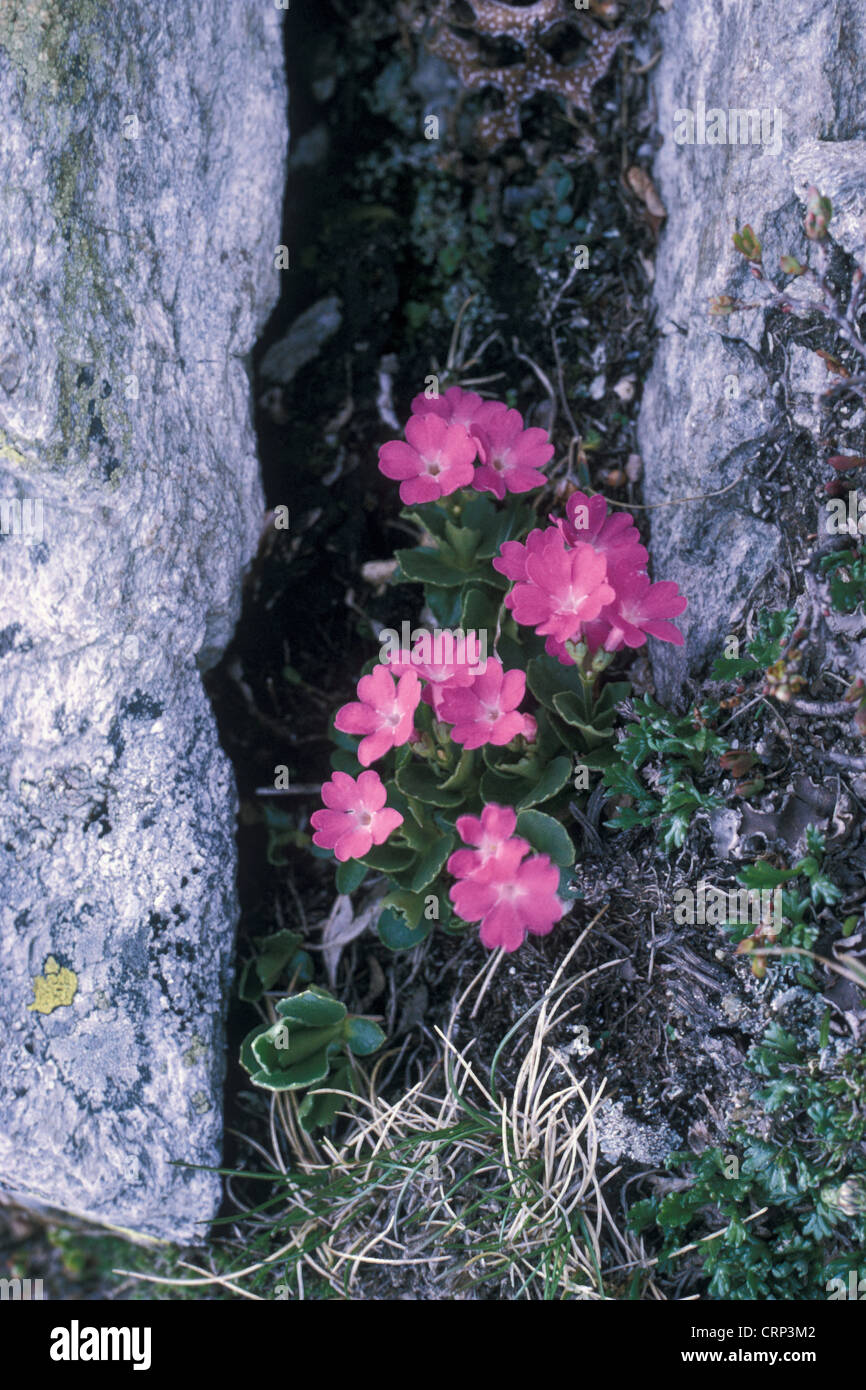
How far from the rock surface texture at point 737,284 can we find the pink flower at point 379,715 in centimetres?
83

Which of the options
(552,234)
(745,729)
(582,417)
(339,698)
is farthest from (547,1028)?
(552,234)

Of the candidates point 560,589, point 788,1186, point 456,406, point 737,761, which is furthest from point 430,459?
point 788,1186

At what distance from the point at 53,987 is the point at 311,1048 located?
0.76 m

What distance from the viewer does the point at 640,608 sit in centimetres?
258

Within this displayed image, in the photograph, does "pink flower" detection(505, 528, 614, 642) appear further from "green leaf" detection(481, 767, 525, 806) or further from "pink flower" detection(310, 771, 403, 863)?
"pink flower" detection(310, 771, 403, 863)

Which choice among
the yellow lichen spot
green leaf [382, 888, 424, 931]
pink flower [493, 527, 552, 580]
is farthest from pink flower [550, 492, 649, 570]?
the yellow lichen spot

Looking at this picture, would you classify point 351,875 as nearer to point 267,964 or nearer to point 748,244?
point 267,964

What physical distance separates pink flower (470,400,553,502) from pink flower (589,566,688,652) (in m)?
0.44

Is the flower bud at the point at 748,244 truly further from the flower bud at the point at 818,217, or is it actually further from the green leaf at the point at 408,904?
the green leaf at the point at 408,904

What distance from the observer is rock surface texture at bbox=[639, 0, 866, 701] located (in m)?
2.68

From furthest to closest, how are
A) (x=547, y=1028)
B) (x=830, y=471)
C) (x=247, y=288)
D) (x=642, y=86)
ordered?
(x=642, y=86), (x=247, y=288), (x=547, y=1028), (x=830, y=471)

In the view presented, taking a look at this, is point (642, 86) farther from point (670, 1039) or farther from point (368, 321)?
point (670, 1039)

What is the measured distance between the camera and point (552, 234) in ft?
11.5

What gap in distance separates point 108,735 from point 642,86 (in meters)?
2.74
